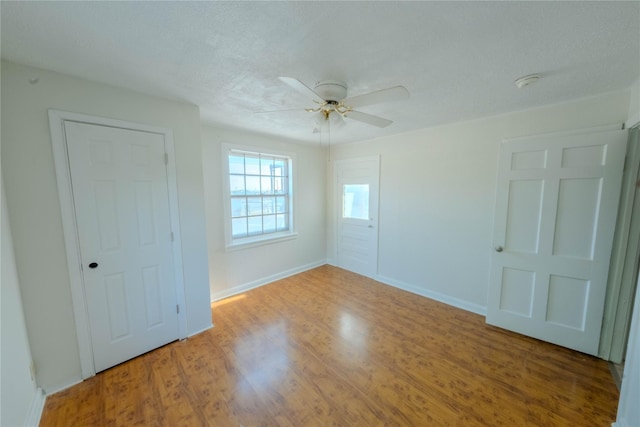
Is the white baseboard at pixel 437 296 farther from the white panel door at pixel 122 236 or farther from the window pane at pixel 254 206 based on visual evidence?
the white panel door at pixel 122 236

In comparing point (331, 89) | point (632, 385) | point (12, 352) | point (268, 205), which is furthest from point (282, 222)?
point (632, 385)

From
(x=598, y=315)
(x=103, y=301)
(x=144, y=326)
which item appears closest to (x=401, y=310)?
(x=598, y=315)

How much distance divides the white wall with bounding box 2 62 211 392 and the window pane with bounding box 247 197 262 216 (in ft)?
5.61

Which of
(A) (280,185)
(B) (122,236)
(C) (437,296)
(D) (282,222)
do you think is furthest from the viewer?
(D) (282,222)

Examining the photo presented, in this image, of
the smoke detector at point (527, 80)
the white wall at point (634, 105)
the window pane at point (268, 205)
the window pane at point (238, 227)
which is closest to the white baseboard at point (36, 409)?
the window pane at point (238, 227)

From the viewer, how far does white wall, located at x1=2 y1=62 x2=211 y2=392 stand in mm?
1537

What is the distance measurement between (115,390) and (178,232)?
1266mm

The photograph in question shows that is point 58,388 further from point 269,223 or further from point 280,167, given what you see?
point 280,167

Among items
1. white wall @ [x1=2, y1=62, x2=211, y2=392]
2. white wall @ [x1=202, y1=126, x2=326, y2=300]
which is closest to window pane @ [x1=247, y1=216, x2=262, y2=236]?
white wall @ [x1=202, y1=126, x2=326, y2=300]

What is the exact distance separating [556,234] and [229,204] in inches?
144

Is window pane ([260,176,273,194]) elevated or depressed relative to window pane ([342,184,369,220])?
elevated

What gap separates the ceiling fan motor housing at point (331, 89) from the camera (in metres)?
1.69

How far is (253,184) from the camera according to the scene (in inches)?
140

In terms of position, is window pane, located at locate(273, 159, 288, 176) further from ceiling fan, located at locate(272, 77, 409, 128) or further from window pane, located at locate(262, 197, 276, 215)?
ceiling fan, located at locate(272, 77, 409, 128)
